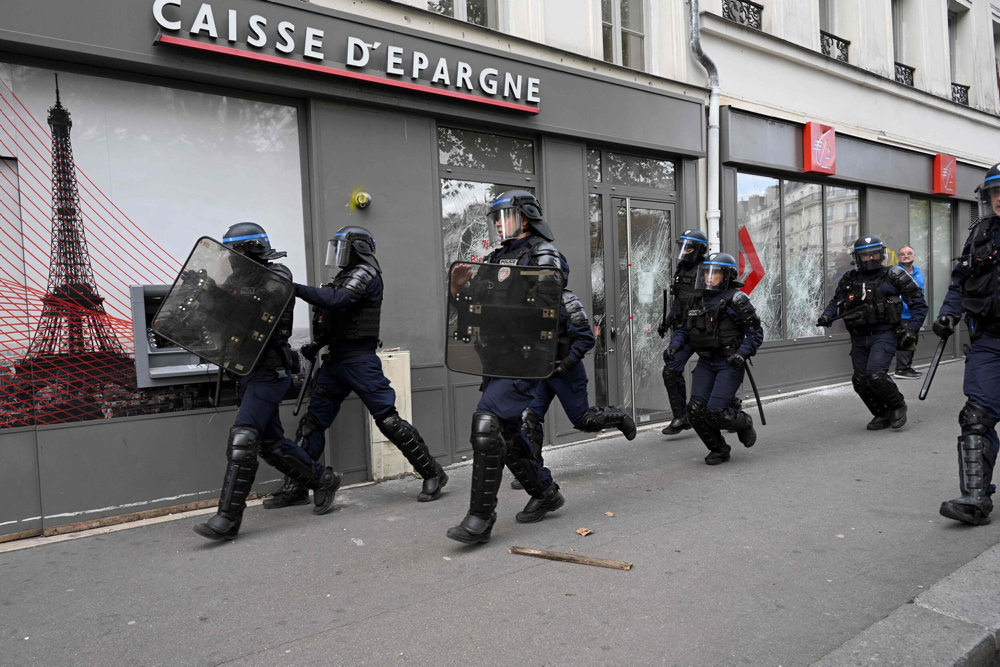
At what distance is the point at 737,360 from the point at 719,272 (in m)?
0.76

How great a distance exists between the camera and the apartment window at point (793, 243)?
9273 mm

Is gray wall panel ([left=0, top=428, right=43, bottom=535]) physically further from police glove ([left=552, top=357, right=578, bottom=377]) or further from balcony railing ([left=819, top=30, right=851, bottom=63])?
balcony railing ([left=819, top=30, right=851, bottom=63])

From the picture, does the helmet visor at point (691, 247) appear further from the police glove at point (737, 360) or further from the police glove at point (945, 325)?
the police glove at point (945, 325)

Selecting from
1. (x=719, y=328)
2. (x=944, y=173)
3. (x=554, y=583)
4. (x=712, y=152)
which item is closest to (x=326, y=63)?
(x=719, y=328)

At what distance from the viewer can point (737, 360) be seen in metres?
5.43

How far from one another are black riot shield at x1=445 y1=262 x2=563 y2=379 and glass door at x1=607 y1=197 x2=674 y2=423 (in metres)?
3.66

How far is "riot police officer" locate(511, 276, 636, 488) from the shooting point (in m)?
4.17

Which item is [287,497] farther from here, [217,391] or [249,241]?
[249,241]

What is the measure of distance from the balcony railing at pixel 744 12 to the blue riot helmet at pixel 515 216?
6.29 meters

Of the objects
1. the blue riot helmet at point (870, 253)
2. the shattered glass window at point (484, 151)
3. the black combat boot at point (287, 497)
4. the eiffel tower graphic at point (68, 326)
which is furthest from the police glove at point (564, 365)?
the blue riot helmet at point (870, 253)

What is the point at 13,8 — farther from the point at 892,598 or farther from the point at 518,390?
the point at 892,598

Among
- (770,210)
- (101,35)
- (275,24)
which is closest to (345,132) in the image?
(275,24)

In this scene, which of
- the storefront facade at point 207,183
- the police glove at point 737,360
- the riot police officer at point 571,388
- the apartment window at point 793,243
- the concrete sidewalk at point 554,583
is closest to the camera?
the concrete sidewalk at point 554,583

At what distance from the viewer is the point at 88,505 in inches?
176
